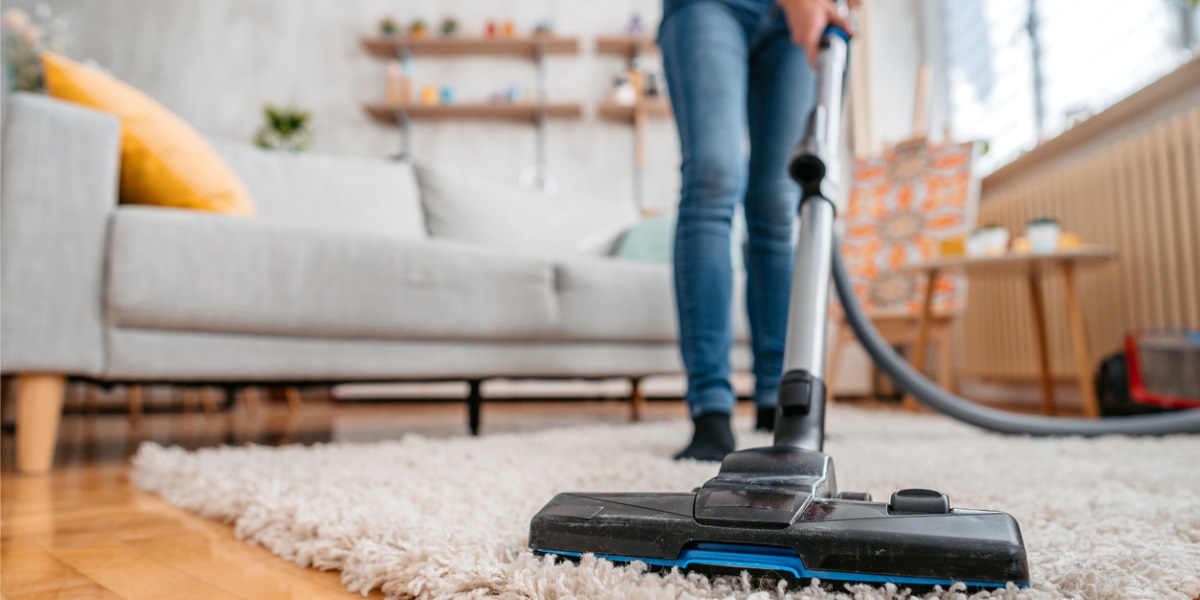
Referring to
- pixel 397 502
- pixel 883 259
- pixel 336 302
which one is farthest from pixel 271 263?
pixel 883 259

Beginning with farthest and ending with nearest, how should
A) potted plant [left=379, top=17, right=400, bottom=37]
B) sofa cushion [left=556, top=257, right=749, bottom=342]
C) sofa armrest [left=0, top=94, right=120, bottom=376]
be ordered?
potted plant [left=379, top=17, right=400, bottom=37] → sofa cushion [left=556, top=257, right=749, bottom=342] → sofa armrest [left=0, top=94, right=120, bottom=376]

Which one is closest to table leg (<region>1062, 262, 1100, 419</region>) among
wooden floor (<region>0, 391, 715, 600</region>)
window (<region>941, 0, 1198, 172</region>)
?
window (<region>941, 0, 1198, 172</region>)

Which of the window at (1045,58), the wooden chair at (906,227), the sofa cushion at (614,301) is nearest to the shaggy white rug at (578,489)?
the sofa cushion at (614,301)

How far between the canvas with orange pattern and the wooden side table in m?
0.22

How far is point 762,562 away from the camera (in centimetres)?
43

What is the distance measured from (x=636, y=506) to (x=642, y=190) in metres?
3.64

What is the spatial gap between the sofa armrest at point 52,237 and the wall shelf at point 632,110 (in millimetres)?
2948

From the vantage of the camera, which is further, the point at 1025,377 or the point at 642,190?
the point at 642,190

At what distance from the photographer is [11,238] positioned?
1132 mm

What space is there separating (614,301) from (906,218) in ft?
4.72

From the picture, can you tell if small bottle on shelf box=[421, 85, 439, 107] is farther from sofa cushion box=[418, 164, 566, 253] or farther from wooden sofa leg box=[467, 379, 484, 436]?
wooden sofa leg box=[467, 379, 484, 436]

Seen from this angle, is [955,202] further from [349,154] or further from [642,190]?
[349,154]

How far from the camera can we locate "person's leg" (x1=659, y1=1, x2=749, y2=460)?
3.43 feet

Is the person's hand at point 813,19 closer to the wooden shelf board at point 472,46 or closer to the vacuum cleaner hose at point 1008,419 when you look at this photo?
the vacuum cleaner hose at point 1008,419
